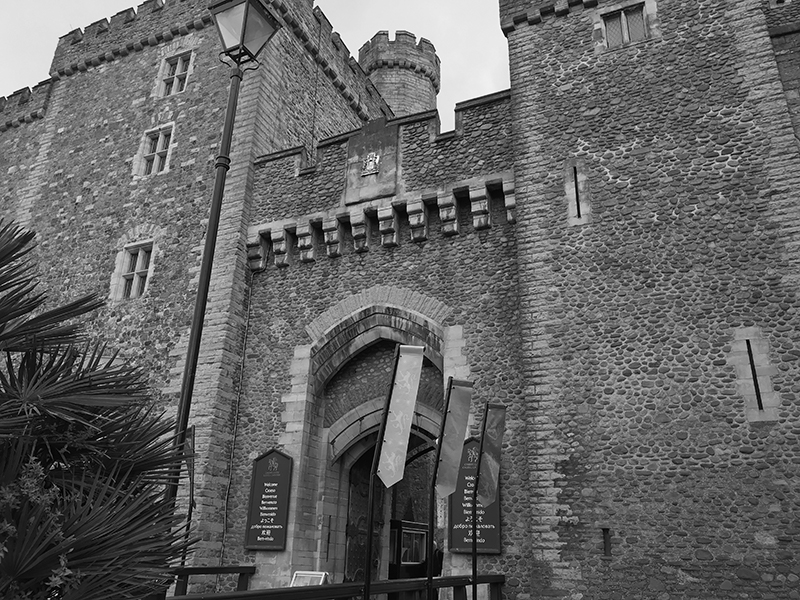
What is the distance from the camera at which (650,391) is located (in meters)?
8.52

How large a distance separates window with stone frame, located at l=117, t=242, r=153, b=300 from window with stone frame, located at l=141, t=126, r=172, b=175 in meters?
2.04

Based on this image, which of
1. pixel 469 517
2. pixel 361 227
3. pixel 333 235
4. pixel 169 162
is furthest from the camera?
pixel 169 162

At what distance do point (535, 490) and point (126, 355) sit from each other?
9018 mm

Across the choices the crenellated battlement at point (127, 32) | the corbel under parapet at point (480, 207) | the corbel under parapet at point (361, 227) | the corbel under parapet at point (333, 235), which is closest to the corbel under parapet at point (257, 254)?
the corbel under parapet at point (333, 235)

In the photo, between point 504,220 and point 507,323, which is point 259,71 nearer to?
point 504,220

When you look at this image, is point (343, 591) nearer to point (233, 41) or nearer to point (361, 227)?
point (233, 41)

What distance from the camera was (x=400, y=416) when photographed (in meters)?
5.68

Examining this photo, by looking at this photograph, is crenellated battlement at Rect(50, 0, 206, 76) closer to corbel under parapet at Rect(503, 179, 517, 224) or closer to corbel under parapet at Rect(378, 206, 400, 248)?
corbel under parapet at Rect(378, 206, 400, 248)

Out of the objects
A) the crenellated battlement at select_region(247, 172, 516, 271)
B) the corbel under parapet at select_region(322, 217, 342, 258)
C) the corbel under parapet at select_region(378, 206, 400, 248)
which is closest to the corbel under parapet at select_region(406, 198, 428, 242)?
the crenellated battlement at select_region(247, 172, 516, 271)

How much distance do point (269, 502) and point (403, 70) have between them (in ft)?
62.8

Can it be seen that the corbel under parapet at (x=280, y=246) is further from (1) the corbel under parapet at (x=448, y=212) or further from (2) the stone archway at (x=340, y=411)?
(1) the corbel under parapet at (x=448, y=212)

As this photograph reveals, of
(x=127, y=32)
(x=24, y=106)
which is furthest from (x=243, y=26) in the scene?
(x=24, y=106)

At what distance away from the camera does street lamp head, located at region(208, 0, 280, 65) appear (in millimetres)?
7223

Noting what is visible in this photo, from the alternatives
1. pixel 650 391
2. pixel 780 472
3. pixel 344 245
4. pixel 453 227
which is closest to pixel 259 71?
pixel 344 245
